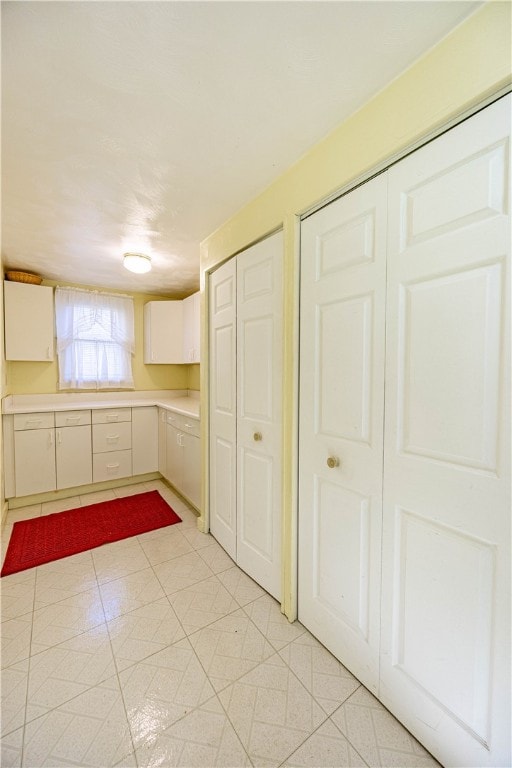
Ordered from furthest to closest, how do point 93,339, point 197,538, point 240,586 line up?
point 93,339 < point 197,538 < point 240,586

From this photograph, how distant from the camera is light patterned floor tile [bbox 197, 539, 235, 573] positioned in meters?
2.00

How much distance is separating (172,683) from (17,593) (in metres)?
1.17

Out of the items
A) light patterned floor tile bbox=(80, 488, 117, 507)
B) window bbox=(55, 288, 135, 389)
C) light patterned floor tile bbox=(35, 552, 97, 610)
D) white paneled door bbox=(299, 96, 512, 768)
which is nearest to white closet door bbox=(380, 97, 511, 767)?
white paneled door bbox=(299, 96, 512, 768)

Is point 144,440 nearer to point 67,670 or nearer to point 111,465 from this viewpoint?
point 111,465

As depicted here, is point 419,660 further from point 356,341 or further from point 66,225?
point 66,225

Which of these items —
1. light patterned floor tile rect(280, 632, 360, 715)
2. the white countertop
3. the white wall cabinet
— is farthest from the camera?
the white countertop

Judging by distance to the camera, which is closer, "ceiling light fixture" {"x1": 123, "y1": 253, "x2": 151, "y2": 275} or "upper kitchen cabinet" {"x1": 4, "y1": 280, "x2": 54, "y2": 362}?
"ceiling light fixture" {"x1": 123, "y1": 253, "x2": 151, "y2": 275}

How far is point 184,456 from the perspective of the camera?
2875 mm

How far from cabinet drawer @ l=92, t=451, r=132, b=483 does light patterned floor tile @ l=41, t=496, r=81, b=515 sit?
0.26 meters

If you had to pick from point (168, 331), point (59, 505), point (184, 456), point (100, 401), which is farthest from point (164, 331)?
point (59, 505)

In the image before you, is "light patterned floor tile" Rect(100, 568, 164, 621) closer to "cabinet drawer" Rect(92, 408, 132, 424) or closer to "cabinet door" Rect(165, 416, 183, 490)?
"cabinet door" Rect(165, 416, 183, 490)

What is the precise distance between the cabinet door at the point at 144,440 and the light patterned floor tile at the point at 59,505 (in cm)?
63

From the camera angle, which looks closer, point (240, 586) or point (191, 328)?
point (240, 586)

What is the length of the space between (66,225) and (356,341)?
217 cm
